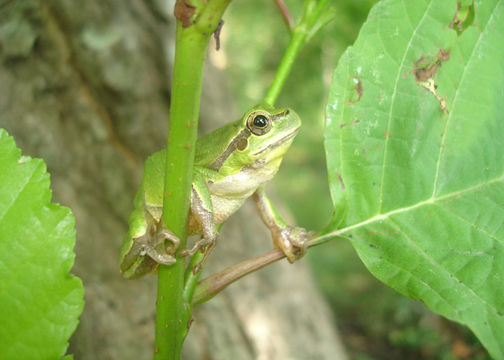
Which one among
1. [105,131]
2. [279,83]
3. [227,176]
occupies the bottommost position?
[105,131]

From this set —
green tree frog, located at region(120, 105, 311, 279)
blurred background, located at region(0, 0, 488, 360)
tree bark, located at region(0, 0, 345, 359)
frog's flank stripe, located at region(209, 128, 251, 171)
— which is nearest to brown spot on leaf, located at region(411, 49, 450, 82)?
green tree frog, located at region(120, 105, 311, 279)

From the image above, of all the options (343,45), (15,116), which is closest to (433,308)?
(15,116)

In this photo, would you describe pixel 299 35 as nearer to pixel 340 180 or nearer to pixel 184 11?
pixel 340 180

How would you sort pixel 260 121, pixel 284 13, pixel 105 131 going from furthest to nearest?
pixel 105 131 < pixel 260 121 < pixel 284 13

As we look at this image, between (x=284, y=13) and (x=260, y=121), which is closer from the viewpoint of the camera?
(x=284, y=13)

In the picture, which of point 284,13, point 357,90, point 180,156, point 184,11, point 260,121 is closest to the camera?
point 184,11

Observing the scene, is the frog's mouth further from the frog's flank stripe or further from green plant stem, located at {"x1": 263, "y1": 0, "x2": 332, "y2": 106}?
green plant stem, located at {"x1": 263, "y1": 0, "x2": 332, "y2": 106}

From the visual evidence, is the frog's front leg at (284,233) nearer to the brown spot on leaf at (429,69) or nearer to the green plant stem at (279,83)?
the green plant stem at (279,83)

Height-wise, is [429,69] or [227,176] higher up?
[429,69]

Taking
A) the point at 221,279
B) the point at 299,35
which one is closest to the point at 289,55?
the point at 299,35

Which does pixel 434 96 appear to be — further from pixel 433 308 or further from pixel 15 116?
pixel 15 116
